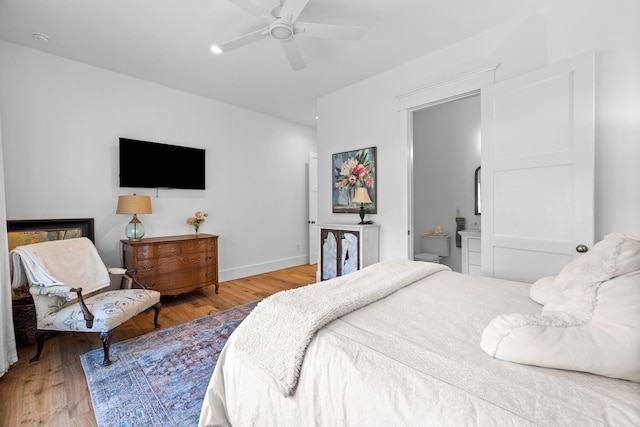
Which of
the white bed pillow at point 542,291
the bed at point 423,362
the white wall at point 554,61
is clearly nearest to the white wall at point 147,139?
the white wall at point 554,61

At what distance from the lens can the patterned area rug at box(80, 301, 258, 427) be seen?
5.32ft

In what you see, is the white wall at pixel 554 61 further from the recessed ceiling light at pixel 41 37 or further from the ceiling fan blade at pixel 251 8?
the recessed ceiling light at pixel 41 37

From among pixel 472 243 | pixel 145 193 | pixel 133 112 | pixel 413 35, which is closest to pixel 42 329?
pixel 145 193

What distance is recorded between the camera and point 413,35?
2.71 metres

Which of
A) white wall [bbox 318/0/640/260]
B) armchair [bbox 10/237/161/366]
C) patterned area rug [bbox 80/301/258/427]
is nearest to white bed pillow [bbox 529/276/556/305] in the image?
white wall [bbox 318/0/640/260]

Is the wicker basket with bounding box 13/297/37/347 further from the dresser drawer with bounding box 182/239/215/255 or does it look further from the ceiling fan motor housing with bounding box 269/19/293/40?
the ceiling fan motor housing with bounding box 269/19/293/40

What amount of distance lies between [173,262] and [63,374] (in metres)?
1.51

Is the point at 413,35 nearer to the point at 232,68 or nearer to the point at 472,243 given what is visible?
the point at 232,68

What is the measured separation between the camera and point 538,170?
7.36ft

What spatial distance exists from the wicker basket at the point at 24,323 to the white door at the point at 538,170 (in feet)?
12.6

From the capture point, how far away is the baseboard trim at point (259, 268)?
14.6 feet

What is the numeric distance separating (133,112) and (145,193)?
968mm

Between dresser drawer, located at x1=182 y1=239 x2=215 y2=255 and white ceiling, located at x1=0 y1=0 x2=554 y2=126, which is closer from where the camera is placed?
white ceiling, located at x1=0 y1=0 x2=554 y2=126

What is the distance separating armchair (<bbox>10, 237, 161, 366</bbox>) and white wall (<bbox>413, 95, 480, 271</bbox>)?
385cm
